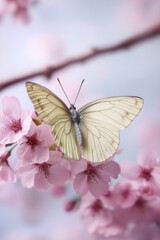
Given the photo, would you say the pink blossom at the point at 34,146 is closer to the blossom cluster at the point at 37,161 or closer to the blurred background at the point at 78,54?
the blossom cluster at the point at 37,161

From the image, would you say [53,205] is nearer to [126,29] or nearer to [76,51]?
[76,51]

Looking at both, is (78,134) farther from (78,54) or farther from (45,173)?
(78,54)

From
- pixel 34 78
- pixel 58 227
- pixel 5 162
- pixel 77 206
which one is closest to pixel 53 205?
pixel 58 227

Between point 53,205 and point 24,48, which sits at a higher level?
point 24,48

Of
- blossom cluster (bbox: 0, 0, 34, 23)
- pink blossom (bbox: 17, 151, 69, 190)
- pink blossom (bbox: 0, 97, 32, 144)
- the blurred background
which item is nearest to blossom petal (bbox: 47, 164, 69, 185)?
pink blossom (bbox: 17, 151, 69, 190)

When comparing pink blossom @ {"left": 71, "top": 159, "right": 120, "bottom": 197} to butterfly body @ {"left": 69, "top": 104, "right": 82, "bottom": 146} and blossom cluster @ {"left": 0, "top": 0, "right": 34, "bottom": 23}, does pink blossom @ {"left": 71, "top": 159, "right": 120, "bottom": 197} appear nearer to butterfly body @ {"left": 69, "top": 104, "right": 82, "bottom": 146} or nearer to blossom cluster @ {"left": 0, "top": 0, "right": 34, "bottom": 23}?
butterfly body @ {"left": 69, "top": 104, "right": 82, "bottom": 146}

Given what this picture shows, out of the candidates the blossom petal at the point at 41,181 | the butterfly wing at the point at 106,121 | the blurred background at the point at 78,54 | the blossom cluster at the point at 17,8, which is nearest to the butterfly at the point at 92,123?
the butterfly wing at the point at 106,121
